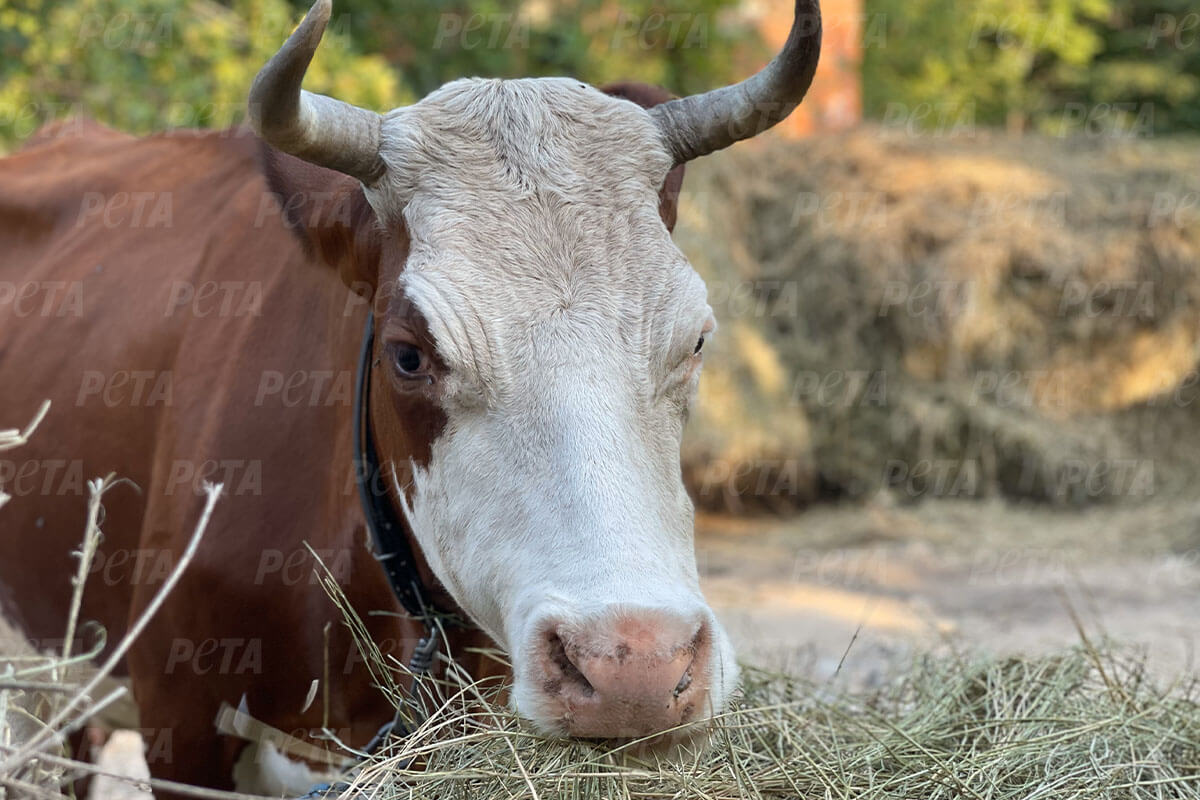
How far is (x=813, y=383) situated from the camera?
9.17m

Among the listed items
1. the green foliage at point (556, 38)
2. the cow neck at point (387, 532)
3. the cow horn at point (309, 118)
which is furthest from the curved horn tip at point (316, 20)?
the green foliage at point (556, 38)

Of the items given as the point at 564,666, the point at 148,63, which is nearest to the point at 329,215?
the point at 564,666

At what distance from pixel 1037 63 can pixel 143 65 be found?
13865 mm

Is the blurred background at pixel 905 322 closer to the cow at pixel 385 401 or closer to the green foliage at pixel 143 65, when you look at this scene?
the green foliage at pixel 143 65

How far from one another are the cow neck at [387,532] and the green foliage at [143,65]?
4776mm

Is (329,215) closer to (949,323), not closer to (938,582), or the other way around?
(938,582)

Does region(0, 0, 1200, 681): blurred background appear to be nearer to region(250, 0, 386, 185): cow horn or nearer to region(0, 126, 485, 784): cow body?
region(0, 126, 485, 784): cow body

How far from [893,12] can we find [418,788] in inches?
578

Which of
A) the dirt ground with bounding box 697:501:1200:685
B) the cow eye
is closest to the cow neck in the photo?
the cow eye

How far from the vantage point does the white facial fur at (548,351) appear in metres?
2.18

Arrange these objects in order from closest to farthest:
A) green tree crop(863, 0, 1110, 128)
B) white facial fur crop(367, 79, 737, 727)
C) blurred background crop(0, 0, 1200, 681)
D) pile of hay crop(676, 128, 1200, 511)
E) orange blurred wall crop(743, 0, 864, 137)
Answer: white facial fur crop(367, 79, 737, 727)
blurred background crop(0, 0, 1200, 681)
pile of hay crop(676, 128, 1200, 511)
orange blurred wall crop(743, 0, 864, 137)
green tree crop(863, 0, 1110, 128)

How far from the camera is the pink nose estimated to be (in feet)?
6.53

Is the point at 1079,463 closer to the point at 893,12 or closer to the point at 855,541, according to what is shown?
the point at 855,541

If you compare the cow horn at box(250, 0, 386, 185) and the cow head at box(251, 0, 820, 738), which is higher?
the cow horn at box(250, 0, 386, 185)
